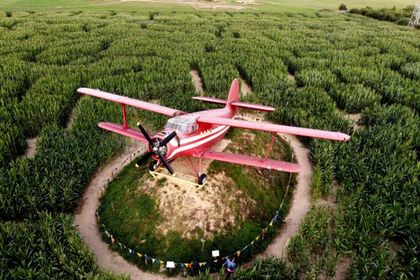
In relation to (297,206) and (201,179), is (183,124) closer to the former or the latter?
(201,179)

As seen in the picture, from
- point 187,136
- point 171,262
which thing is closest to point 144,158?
point 187,136

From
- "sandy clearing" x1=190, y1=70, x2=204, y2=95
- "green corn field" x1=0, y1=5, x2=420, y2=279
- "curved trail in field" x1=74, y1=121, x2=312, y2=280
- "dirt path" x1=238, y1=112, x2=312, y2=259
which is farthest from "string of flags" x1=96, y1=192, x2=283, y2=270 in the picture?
"sandy clearing" x1=190, y1=70, x2=204, y2=95

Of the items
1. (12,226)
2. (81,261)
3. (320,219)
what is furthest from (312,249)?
(12,226)

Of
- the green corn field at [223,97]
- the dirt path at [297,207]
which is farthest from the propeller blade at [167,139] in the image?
the dirt path at [297,207]

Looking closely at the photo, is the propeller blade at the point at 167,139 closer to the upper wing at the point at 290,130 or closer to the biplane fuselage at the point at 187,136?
the biplane fuselage at the point at 187,136

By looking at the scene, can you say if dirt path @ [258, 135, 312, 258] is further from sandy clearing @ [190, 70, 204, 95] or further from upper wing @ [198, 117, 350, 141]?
sandy clearing @ [190, 70, 204, 95]

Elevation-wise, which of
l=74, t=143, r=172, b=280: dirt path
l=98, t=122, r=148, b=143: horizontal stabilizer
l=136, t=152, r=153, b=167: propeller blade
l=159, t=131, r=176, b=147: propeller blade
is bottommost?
l=74, t=143, r=172, b=280: dirt path
